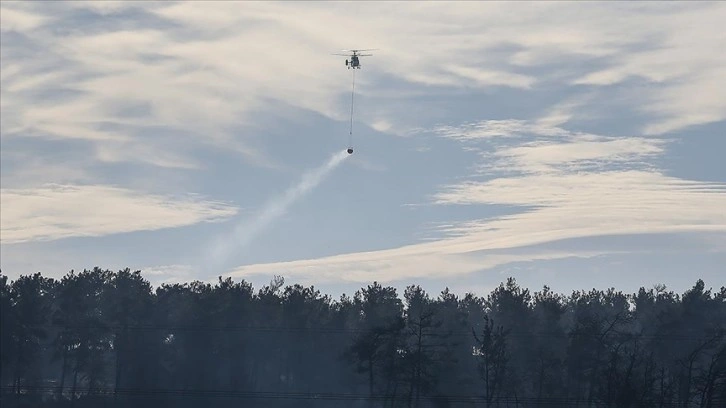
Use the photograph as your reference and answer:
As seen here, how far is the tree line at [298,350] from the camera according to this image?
475 ft

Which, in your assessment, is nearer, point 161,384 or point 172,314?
point 161,384

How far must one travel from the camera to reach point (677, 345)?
6112 inches

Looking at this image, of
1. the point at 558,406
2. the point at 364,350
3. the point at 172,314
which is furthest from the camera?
the point at 172,314

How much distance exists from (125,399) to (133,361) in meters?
8.69

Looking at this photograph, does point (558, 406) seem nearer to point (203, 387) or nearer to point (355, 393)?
point (355, 393)

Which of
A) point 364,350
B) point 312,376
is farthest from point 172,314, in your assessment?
point 364,350

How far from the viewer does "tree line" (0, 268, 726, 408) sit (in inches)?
5704

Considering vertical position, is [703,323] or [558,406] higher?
[703,323]

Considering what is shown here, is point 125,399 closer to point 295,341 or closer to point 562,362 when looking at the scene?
point 295,341

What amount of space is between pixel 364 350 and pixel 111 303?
2804 inches

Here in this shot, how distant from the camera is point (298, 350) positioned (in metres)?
171

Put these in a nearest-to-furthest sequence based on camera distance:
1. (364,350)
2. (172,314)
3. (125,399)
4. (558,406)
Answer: (364,350) < (558,406) < (125,399) < (172,314)

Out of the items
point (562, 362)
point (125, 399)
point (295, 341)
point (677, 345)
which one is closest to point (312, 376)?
point (295, 341)

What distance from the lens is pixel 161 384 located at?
16238 centimetres
